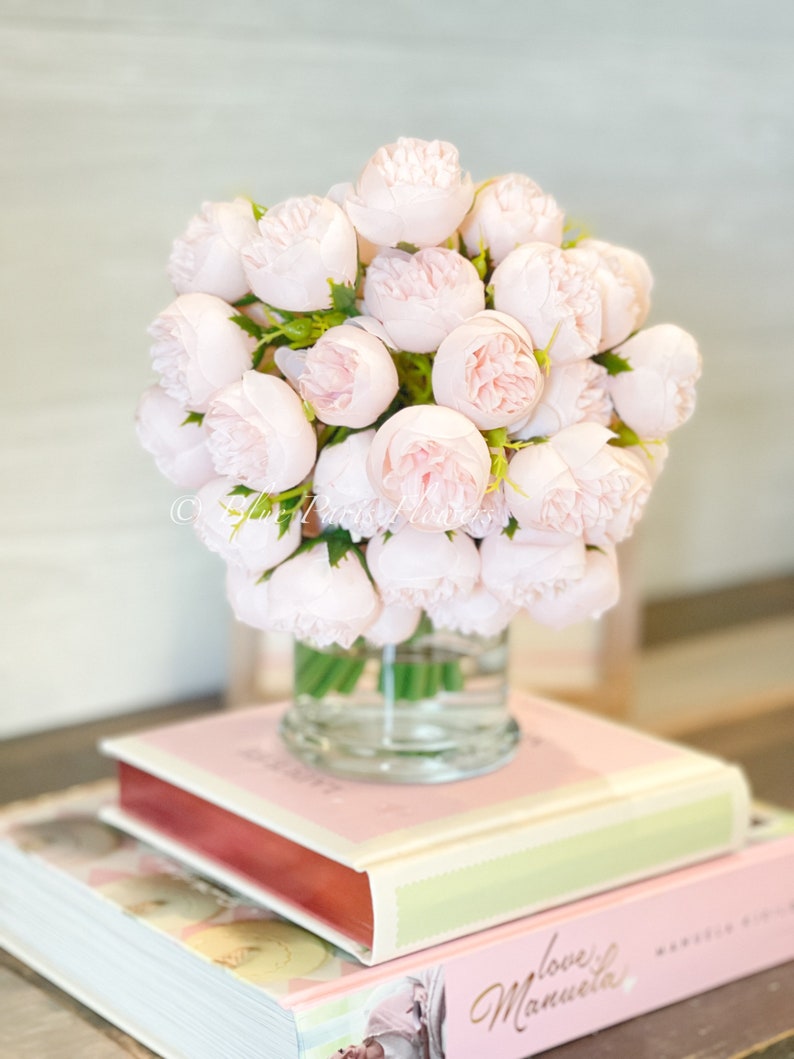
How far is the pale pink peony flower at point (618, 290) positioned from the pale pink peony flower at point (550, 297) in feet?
0.09

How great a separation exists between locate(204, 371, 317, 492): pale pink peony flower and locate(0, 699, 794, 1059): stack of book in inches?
6.6

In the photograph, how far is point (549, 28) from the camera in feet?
3.76

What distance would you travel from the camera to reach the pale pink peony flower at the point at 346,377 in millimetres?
525

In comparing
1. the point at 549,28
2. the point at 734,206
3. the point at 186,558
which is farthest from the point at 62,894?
the point at 734,206

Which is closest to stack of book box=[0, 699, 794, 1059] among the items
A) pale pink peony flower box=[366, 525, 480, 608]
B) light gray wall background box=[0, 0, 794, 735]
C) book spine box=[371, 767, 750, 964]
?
book spine box=[371, 767, 750, 964]

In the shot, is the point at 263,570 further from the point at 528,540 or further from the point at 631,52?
the point at 631,52

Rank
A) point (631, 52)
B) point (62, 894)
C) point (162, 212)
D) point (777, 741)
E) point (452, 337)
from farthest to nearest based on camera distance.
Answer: point (631, 52), point (777, 741), point (162, 212), point (62, 894), point (452, 337)

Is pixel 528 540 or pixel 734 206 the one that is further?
pixel 734 206

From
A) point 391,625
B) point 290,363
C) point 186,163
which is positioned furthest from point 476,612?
point 186,163

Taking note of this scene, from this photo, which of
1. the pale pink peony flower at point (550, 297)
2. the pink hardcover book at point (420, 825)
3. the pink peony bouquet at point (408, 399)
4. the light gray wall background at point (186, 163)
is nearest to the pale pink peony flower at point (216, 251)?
the pink peony bouquet at point (408, 399)

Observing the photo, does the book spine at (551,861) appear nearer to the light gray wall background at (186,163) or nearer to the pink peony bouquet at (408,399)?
the pink peony bouquet at (408,399)

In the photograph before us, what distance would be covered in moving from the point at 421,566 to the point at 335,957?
0.56ft

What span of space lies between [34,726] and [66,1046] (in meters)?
0.46

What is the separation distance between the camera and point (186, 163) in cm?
99
